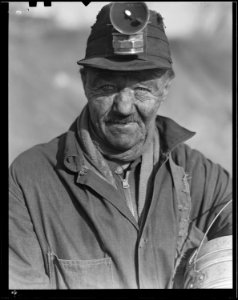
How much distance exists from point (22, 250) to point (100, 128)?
679mm

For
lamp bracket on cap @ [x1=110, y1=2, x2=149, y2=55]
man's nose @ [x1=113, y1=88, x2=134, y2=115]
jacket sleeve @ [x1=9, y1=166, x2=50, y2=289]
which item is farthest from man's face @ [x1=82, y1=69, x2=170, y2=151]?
jacket sleeve @ [x1=9, y1=166, x2=50, y2=289]

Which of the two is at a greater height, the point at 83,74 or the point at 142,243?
the point at 83,74

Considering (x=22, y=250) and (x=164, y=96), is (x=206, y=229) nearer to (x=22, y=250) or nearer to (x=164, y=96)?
(x=164, y=96)

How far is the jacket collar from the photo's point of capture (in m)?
2.72

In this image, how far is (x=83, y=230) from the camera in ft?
8.83

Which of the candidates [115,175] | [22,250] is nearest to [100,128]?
[115,175]

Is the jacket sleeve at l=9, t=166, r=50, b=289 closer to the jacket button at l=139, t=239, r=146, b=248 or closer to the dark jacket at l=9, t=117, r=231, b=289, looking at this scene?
the dark jacket at l=9, t=117, r=231, b=289

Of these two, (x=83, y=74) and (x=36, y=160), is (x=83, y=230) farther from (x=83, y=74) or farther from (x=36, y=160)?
(x=83, y=74)

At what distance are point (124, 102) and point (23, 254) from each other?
0.84 m

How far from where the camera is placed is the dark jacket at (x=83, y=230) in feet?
8.70

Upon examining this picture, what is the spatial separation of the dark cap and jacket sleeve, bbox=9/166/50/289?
30.5 inches
